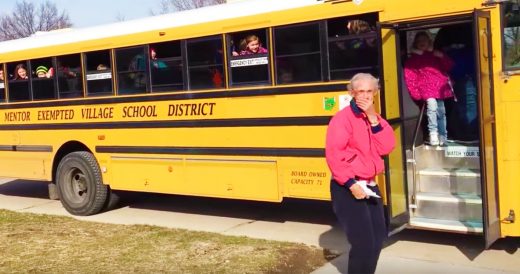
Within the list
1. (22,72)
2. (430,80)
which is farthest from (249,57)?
(22,72)

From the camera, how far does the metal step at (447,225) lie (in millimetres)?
5277

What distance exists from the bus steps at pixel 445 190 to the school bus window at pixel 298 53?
1248 mm

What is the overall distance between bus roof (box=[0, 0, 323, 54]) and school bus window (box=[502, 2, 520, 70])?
66.9 inches

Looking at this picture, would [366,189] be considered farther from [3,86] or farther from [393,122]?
[3,86]

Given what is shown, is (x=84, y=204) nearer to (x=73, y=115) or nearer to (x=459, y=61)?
(x=73, y=115)

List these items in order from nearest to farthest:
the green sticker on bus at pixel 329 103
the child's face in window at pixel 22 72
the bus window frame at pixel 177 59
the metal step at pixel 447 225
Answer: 1. the metal step at pixel 447 225
2. the green sticker on bus at pixel 329 103
3. the bus window frame at pixel 177 59
4. the child's face in window at pixel 22 72

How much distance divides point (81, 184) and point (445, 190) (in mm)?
4916

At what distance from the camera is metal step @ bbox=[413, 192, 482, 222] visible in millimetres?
5395

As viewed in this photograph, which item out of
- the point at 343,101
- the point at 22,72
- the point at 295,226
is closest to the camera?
the point at 343,101

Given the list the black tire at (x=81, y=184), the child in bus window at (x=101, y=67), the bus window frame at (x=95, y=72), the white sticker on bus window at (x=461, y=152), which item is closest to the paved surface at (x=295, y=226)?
the black tire at (x=81, y=184)

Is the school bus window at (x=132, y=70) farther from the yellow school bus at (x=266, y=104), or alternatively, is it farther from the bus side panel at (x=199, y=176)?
the bus side panel at (x=199, y=176)

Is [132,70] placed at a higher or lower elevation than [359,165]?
higher

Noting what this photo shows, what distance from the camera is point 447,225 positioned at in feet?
17.8

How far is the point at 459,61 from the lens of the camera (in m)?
6.25
